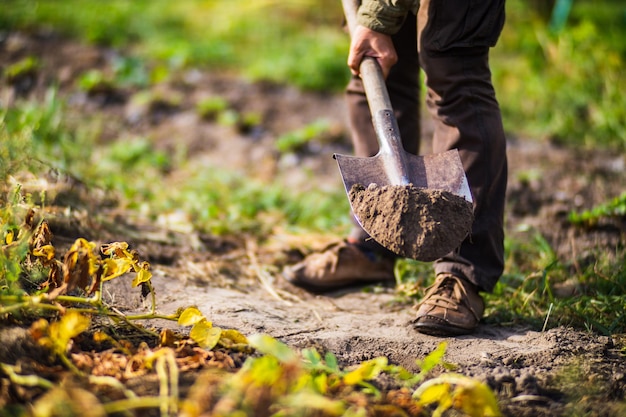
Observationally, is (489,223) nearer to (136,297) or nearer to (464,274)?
(464,274)

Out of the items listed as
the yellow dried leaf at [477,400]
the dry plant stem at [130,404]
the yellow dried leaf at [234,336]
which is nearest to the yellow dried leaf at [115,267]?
the yellow dried leaf at [234,336]

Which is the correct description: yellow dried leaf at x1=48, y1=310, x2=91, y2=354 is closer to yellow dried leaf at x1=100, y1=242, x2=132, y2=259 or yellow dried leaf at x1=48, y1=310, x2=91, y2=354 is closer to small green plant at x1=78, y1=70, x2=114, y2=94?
yellow dried leaf at x1=100, y1=242, x2=132, y2=259

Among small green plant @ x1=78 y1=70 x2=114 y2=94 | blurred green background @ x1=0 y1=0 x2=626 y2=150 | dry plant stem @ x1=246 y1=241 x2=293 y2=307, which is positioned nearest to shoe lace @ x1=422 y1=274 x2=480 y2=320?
dry plant stem @ x1=246 y1=241 x2=293 y2=307

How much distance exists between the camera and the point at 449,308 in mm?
2020

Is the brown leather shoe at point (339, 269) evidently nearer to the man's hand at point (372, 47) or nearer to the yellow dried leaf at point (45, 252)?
the man's hand at point (372, 47)

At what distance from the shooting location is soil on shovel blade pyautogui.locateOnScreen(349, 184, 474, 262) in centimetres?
179

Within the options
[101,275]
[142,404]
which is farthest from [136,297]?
[142,404]

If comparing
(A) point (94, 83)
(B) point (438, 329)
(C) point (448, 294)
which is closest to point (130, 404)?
(B) point (438, 329)

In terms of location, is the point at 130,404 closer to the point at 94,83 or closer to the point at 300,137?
the point at 300,137

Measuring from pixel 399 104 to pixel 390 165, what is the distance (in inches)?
22.0

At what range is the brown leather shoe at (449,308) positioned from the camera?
6.51 feet

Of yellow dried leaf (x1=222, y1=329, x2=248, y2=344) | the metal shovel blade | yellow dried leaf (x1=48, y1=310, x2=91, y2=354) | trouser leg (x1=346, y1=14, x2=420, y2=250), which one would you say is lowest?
yellow dried leaf (x1=222, y1=329, x2=248, y2=344)

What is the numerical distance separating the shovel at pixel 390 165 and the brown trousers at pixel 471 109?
0.13 m

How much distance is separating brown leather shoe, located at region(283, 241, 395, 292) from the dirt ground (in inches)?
2.0
